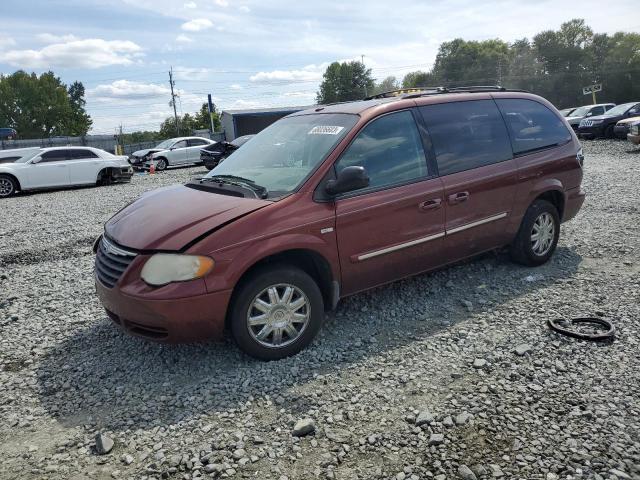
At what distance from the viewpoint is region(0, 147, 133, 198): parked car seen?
626 inches

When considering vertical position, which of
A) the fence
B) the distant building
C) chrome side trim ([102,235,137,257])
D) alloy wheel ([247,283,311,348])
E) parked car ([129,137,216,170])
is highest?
the distant building

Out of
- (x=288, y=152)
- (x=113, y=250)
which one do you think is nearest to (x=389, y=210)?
(x=288, y=152)

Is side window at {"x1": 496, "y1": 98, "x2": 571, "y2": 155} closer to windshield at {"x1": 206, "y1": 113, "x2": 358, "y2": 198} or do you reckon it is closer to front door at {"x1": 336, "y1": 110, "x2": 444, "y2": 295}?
front door at {"x1": 336, "y1": 110, "x2": 444, "y2": 295}

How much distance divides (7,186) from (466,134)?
51.6ft

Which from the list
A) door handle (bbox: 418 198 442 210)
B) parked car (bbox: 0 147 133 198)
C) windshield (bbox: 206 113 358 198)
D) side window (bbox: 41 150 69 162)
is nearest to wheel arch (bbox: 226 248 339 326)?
windshield (bbox: 206 113 358 198)

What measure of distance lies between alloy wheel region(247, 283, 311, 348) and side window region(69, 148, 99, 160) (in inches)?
625

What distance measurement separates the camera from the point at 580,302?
15.1 feet

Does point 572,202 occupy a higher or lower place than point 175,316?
higher

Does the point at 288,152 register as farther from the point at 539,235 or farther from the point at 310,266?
the point at 539,235

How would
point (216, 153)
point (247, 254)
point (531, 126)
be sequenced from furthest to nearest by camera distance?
point (216, 153) < point (531, 126) < point (247, 254)

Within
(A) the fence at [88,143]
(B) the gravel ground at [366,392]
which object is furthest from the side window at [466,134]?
(A) the fence at [88,143]

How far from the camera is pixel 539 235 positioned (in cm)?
554

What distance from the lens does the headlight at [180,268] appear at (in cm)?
344

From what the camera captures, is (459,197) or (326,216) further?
(459,197)
